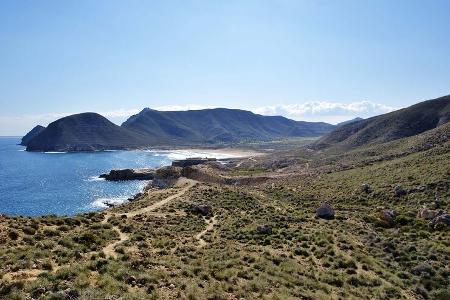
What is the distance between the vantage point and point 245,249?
97.1 ft

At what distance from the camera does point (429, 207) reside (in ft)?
144

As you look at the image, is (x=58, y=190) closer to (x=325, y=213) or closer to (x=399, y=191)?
(x=325, y=213)

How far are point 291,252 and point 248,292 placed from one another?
35.8 ft

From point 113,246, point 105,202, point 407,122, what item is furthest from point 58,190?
point 407,122

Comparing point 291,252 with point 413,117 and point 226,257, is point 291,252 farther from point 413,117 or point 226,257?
point 413,117

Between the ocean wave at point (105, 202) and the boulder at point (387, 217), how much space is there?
61.9 metres

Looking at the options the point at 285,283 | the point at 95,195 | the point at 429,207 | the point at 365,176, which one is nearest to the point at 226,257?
the point at 285,283

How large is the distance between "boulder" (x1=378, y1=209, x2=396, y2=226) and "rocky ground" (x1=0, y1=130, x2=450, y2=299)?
14 cm

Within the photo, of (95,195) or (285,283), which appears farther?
(95,195)

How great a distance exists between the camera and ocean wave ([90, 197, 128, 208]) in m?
87.3

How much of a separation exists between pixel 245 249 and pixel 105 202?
67598 mm

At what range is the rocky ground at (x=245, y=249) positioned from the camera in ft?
60.9

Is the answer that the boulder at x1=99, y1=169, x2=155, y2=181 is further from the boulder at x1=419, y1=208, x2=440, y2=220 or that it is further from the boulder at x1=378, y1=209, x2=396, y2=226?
the boulder at x1=419, y1=208, x2=440, y2=220

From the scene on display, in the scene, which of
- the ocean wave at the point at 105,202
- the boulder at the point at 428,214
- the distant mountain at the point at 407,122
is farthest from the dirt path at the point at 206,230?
the distant mountain at the point at 407,122
